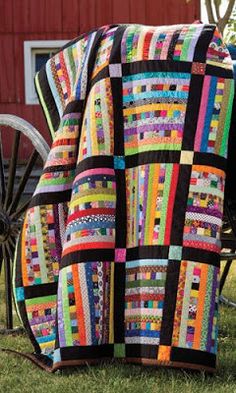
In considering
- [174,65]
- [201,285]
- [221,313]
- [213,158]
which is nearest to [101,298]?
[201,285]

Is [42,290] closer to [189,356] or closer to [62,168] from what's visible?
[62,168]

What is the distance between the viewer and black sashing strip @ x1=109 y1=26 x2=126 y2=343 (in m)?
2.83

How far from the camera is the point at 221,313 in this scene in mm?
4176

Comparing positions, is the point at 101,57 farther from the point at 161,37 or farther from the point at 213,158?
the point at 213,158

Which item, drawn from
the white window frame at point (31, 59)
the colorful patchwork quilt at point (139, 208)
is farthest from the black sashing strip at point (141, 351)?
the white window frame at point (31, 59)

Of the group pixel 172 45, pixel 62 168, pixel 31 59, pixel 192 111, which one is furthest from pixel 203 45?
pixel 31 59

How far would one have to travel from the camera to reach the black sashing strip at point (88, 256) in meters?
2.80

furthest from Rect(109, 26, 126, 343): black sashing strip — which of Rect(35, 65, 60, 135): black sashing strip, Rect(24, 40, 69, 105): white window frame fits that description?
Rect(24, 40, 69, 105): white window frame

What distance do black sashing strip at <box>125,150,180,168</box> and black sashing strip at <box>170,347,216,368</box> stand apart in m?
0.58

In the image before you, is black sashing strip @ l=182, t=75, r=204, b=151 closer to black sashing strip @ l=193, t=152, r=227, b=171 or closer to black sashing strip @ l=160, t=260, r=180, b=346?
black sashing strip @ l=193, t=152, r=227, b=171

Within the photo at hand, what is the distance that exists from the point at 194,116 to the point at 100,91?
1.10ft

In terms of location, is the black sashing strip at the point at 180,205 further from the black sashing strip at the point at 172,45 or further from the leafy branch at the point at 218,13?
the leafy branch at the point at 218,13

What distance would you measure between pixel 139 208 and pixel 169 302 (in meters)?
0.31

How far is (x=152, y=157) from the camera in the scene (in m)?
2.84
